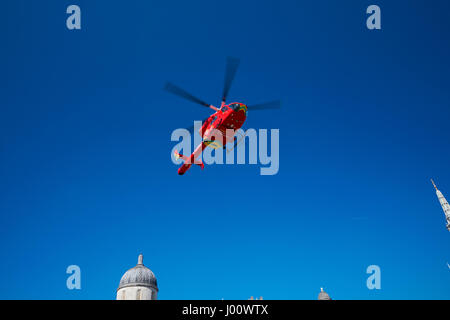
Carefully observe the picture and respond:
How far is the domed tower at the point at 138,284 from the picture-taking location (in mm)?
40250

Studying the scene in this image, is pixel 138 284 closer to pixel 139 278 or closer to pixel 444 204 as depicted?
pixel 139 278

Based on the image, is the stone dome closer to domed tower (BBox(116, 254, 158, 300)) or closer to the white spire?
domed tower (BBox(116, 254, 158, 300))

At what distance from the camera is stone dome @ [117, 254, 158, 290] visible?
40969 mm

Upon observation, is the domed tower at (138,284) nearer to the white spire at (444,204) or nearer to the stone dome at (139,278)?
the stone dome at (139,278)

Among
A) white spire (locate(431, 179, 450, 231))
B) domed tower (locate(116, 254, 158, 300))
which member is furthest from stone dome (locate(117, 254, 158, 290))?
white spire (locate(431, 179, 450, 231))

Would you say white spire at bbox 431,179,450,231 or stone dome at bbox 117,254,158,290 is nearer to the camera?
stone dome at bbox 117,254,158,290

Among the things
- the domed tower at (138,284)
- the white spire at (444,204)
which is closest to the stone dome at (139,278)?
the domed tower at (138,284)

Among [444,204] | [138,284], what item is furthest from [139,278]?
[444,204]

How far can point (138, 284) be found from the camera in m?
40.8
